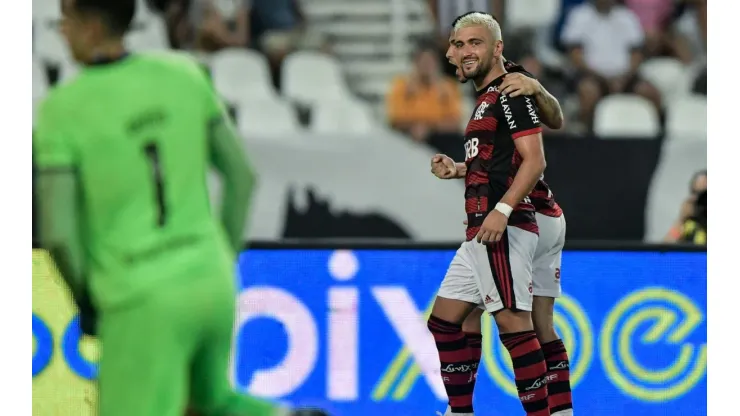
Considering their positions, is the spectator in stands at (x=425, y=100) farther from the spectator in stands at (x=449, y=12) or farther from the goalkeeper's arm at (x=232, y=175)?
the goalkeeper's arm at (x=232, y=175)

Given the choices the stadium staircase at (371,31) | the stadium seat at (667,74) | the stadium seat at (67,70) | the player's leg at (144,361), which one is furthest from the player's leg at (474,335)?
the stadium seat at (667,74)

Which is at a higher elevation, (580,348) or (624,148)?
(624,148)

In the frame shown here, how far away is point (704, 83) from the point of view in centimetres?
1216

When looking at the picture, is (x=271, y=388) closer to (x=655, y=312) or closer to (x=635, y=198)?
(x=655, y=312)

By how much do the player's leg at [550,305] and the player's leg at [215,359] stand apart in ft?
Result: 6.42

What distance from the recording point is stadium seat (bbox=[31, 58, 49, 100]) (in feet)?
36.3

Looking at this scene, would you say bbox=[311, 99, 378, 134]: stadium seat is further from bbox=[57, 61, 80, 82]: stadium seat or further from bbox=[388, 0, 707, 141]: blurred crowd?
bbox=[57, 61, 80, 82]: stadium seat

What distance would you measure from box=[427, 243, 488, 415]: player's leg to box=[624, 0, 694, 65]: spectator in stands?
8.10 m

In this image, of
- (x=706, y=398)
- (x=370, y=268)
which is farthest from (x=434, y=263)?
(x=706, y=398)

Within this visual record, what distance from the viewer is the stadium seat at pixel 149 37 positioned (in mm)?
11977

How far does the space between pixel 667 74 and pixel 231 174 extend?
9.58 m

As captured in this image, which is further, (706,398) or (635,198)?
(635,198)

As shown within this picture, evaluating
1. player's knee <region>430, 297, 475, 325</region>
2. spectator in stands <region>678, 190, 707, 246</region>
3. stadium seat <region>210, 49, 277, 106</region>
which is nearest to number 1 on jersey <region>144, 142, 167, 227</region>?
player's knee <region>430, 297, 475, 325</region>

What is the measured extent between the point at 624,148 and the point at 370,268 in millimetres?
3136
